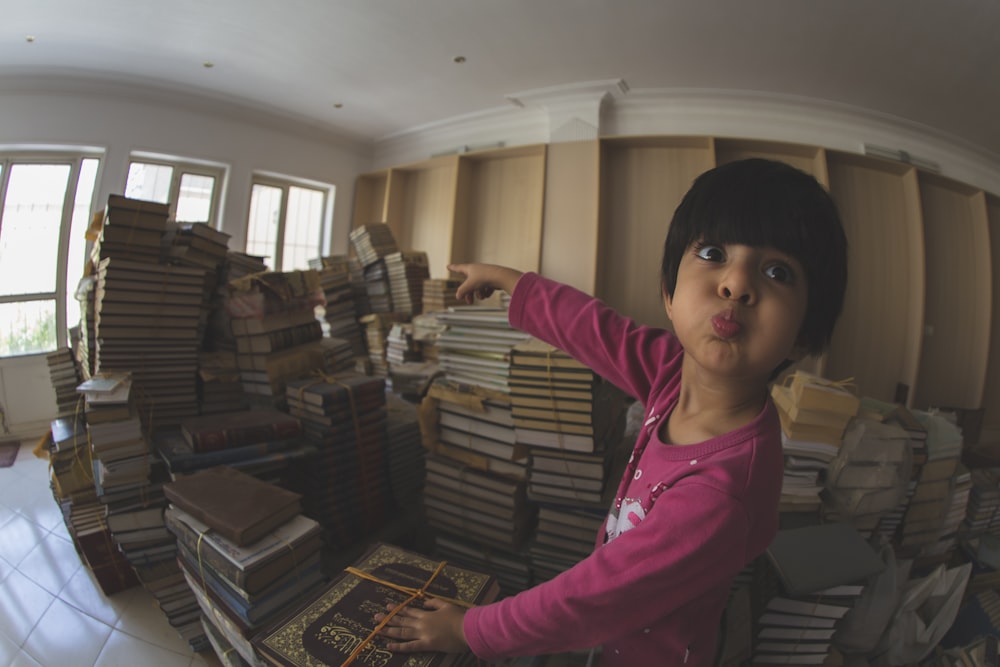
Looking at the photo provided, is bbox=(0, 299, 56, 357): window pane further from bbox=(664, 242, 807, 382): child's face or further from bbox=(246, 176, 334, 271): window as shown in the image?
bbox=(664, 242, 807, 382): child's face

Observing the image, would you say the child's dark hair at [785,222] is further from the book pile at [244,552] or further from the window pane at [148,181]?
the window pane at [148,181]

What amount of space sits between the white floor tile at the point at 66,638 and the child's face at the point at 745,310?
233 centimetres

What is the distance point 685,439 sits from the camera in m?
0.66

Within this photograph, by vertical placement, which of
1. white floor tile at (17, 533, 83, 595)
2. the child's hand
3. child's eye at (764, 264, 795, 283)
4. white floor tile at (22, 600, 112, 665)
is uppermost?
child's eye at (764, 264, 795, 283)

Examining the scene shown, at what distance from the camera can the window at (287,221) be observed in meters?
5.93

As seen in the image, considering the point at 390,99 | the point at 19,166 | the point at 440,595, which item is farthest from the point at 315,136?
the point at 440,595

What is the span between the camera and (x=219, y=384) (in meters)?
2.24

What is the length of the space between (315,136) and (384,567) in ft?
21.3

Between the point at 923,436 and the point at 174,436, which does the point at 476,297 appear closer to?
the point at 174,436

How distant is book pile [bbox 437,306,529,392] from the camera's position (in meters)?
1.73

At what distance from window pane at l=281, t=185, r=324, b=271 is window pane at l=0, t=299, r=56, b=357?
8.32ft

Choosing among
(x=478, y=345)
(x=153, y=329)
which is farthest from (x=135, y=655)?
(x=478, y=345)

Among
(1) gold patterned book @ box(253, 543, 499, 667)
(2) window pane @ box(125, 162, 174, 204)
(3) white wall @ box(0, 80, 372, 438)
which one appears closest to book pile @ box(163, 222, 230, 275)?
(1) gold patterned book @ box(253, 543, 499, 667)

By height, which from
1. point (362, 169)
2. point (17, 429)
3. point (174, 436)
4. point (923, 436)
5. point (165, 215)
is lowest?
point (17, 429)
